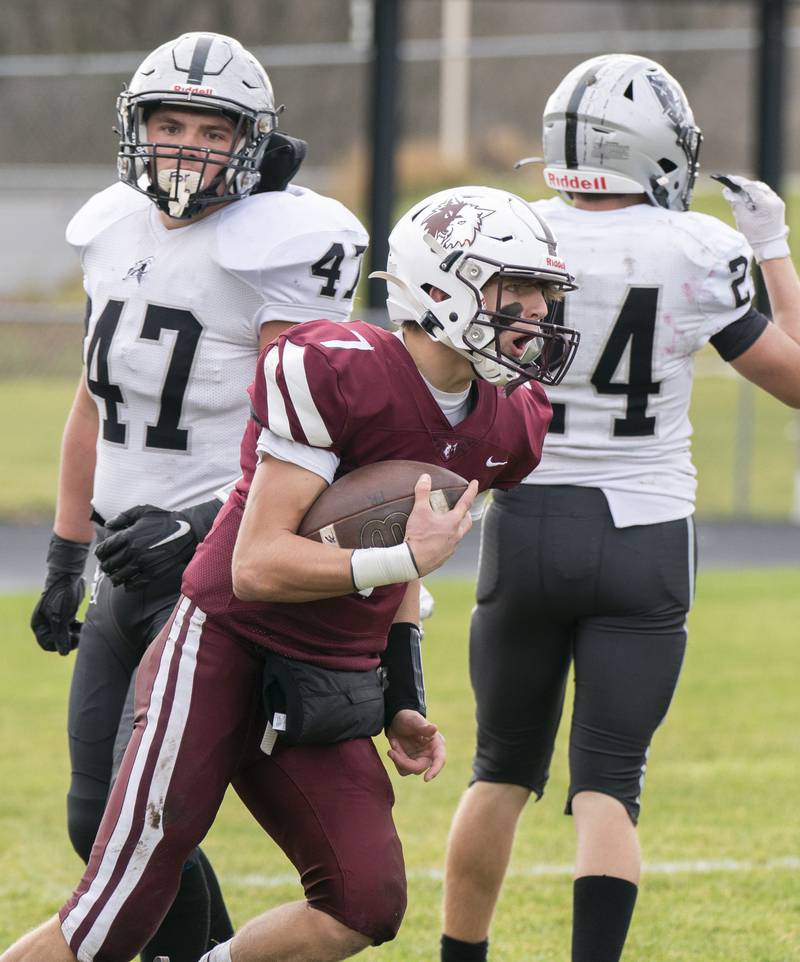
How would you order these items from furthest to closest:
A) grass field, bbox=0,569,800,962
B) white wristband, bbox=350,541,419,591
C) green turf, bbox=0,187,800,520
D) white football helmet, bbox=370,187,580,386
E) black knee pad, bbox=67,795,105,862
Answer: green turf, bbox=0,187,800,520 < grass field, bbox=0,569,800,962 < black knee pad, bbox=67,795,105,862 < white football helmet, bbox=370,187,580,386 < white wristband, bbox=350,541,419,591

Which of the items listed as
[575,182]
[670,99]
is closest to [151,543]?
[575,182]

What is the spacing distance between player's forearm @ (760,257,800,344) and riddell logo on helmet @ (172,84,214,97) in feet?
4.20

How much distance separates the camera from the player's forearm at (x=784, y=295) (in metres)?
3.60

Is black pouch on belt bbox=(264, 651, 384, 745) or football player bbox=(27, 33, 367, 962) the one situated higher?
football player bbox=(27, 33, 367, 962)

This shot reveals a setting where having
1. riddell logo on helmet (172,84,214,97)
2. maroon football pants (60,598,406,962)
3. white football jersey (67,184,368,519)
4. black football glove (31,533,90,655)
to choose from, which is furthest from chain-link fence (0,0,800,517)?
maroon football pants (60,598,406,962)

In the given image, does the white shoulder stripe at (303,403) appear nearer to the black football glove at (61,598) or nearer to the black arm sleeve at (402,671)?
the black arm sleeve at (402,671)

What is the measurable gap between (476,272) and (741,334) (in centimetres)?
86

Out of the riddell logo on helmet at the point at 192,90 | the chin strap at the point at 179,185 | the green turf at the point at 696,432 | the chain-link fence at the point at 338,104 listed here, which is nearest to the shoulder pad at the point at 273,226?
the chin strap at the point at 179,185

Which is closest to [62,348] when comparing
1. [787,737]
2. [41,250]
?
Answer: [41,250]

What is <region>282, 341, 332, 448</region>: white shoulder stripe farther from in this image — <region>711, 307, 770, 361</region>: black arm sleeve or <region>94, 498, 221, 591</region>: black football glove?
<region>711, 307, 770, 361</region>: black arm sleeve

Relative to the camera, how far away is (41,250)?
20.0 meters

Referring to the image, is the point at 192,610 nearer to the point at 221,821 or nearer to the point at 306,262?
the point at 306,262

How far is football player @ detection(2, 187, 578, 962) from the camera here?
2.77 metres

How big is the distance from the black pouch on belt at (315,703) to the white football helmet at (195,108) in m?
1.05
